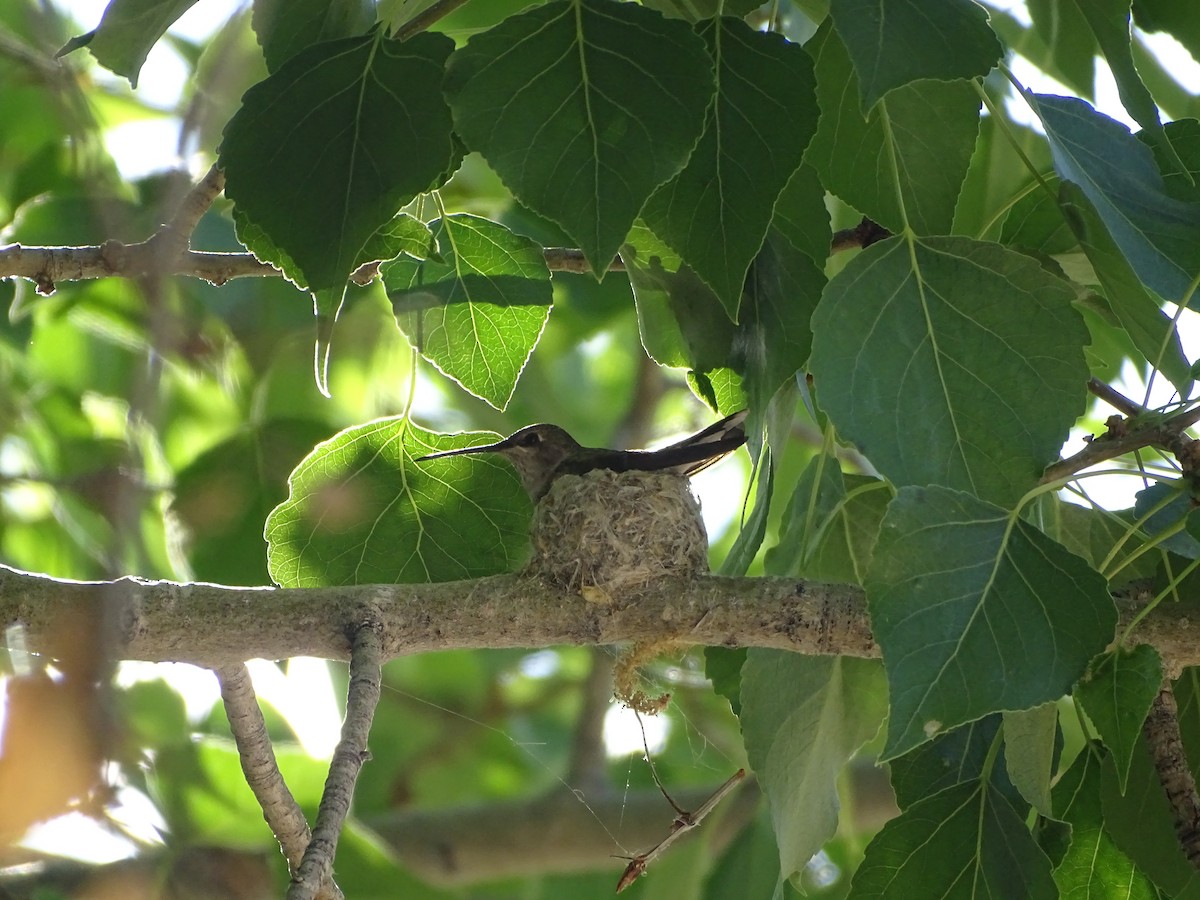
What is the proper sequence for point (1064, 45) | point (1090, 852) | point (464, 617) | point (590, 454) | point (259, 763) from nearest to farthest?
point (259, 763)
point (464, 617)
point (1090, 852)
point (1064, 45)
point (590, 454)

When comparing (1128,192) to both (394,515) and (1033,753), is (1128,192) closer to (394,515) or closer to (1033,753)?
(1033,753)

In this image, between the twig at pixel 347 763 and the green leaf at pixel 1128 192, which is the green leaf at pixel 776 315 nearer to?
the green leaf at pixel 1128 192

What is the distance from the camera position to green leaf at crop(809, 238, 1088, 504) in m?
1.55

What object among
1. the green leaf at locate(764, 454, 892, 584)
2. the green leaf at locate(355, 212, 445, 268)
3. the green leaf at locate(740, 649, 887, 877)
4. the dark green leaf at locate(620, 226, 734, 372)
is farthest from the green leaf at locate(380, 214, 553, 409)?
the green leaf at locate(740, 649, 887, 877)

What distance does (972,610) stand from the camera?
1441 mm

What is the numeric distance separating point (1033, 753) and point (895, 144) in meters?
0.86

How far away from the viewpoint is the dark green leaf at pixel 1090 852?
2010 millimetres

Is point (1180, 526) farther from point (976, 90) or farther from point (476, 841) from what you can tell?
point (476, 841)

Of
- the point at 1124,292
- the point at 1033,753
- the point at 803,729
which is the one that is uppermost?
the point at 1124,292

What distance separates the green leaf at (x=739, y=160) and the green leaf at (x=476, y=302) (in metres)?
0.48

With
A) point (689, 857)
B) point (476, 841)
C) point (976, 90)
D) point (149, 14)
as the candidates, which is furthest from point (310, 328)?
point (976, 90)

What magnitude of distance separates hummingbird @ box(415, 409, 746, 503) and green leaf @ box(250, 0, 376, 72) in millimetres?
701

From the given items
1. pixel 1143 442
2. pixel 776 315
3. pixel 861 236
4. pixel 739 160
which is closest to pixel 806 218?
pixel 776 315

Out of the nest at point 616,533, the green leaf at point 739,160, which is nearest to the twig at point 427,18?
the green leaf at point 739,160
